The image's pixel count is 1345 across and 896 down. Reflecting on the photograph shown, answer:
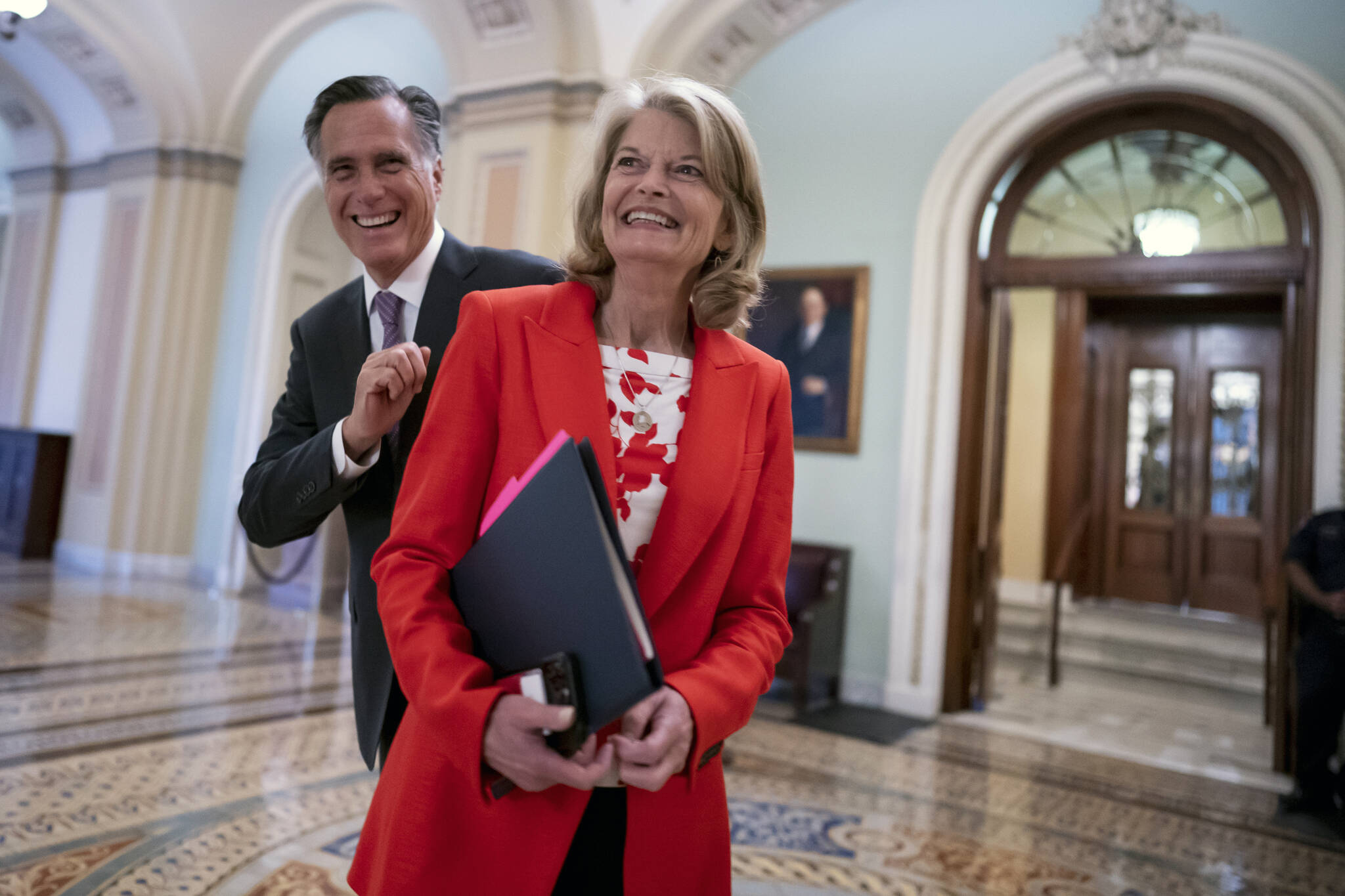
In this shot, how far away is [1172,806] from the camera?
13.5 ft

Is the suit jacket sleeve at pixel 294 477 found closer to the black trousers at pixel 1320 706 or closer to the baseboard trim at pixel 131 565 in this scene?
the black trousers at pixel 1320 706

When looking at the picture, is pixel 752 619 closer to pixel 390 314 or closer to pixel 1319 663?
pixel 390 314

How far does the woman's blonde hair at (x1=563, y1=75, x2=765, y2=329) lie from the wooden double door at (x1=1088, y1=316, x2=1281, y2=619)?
9.12 meters

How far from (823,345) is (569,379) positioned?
5.07m

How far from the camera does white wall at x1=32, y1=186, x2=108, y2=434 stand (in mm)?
9023

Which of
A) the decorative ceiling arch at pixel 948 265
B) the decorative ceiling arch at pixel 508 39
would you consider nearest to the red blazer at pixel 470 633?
the decorative ceiling arch at pixel 948 265

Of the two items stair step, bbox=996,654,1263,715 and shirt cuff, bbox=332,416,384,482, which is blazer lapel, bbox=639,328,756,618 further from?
stair step, bbox=996,654,1263,715

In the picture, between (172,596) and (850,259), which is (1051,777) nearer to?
(850,259)

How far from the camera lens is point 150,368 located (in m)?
8.53

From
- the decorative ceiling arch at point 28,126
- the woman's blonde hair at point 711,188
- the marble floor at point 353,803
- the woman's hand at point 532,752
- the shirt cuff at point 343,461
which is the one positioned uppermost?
the decorative ceiling arch at point 28,126

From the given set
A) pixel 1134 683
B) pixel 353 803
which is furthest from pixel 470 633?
pixel 1134 683

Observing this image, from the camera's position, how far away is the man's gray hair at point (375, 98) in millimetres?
1476

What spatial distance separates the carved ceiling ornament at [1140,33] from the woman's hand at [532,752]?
5529 mm

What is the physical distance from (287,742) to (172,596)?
430 cm
